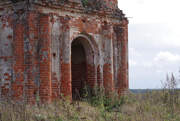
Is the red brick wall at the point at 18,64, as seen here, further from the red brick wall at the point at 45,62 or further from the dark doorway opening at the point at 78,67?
the dark doorway opening at the point at 78,67

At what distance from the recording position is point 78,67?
13.7 m

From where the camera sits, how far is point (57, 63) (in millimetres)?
11539

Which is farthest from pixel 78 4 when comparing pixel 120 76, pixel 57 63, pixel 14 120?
pixel 14 120

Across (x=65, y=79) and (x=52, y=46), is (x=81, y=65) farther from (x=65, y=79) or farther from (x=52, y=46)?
(x=52, y=46)

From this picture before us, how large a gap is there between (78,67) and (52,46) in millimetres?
2494

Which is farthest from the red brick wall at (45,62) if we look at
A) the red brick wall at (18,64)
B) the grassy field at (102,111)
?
the red brick wall at (18,64)

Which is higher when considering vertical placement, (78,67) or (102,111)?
(78,67)

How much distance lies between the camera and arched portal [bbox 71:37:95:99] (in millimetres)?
13156

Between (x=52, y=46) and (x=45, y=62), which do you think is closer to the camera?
(x=45, y=62)

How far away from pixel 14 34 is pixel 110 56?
3.95m

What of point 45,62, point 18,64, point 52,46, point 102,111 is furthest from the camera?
point 52,46

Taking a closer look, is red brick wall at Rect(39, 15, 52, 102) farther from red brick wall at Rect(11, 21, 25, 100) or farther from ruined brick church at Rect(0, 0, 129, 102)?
red brick wall at Rect(11, 21, 25, 100)

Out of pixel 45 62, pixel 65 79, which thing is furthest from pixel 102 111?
pixel 65 79

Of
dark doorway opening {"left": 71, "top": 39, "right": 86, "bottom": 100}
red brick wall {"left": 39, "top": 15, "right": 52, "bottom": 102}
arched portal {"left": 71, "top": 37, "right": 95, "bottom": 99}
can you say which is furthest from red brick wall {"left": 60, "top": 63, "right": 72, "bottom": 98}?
dark doorway opening {"left": 71, "top": 39, "right": 86, "bottom": 100}
